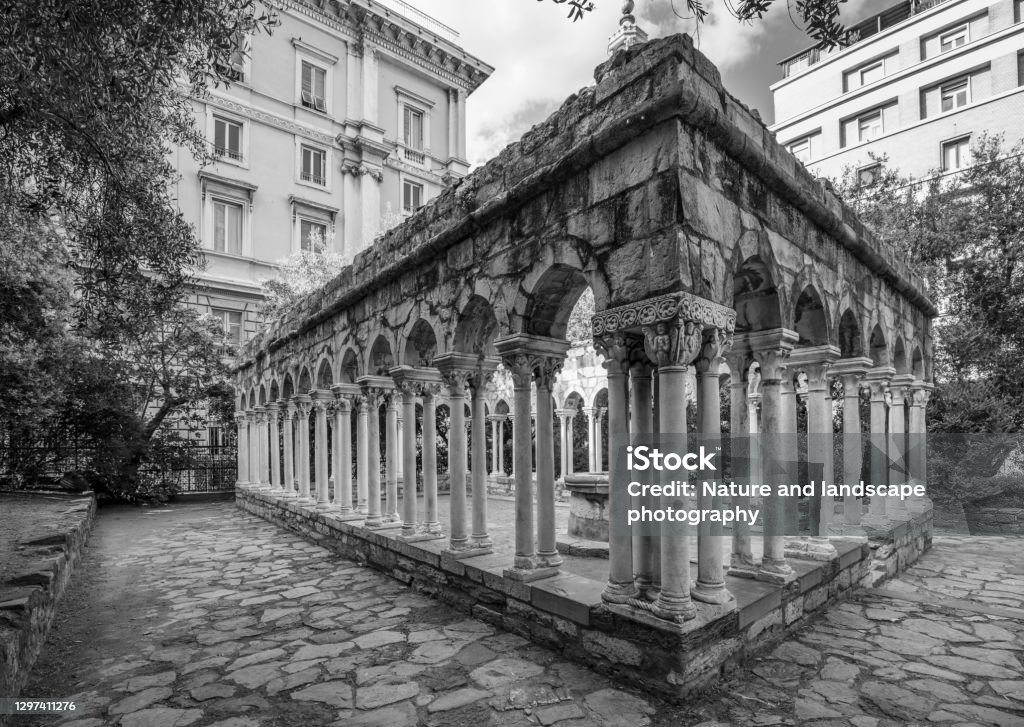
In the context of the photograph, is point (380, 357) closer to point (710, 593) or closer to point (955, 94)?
point (710, 593)

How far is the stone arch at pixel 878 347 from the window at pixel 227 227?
654 inches

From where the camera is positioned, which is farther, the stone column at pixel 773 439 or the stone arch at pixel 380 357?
the stone arch at pixel 380 357

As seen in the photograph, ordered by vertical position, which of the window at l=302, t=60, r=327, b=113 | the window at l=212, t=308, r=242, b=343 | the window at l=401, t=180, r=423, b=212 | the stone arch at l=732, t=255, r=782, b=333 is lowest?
the stone arch at l=732, t=255, r=782, b=333

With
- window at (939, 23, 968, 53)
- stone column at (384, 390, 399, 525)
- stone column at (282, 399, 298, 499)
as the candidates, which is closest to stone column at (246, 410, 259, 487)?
stone column at (282, 399, 298, 499)

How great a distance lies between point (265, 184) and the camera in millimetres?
18531

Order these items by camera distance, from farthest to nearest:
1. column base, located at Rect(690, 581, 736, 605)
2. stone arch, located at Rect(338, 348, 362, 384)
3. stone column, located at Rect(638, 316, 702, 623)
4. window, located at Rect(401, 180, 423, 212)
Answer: window, located at Rect(401, 180, 423, 212)
stone arch, located at Rect(338, 348, 362, 384)
column base, located at Rect(690, 581, 736, 605)
stone column, located at Rect(638, 316, 702, 623)

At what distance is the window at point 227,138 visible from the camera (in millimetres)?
17766

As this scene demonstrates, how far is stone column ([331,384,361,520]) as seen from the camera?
26.6 ft

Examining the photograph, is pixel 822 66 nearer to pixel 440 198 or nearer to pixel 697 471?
pixel 440 198

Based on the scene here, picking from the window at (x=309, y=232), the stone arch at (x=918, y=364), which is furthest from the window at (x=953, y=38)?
the window at (x=309, y=232)

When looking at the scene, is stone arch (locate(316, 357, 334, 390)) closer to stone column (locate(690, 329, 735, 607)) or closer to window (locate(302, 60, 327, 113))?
stone column (locate(690, 329, 735, 607))

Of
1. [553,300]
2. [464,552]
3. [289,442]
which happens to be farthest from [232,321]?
[553,300]

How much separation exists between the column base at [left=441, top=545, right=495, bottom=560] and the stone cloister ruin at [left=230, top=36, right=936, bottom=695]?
0.09ft

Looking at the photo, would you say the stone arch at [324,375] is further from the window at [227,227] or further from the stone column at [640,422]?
the window at [227,227]
